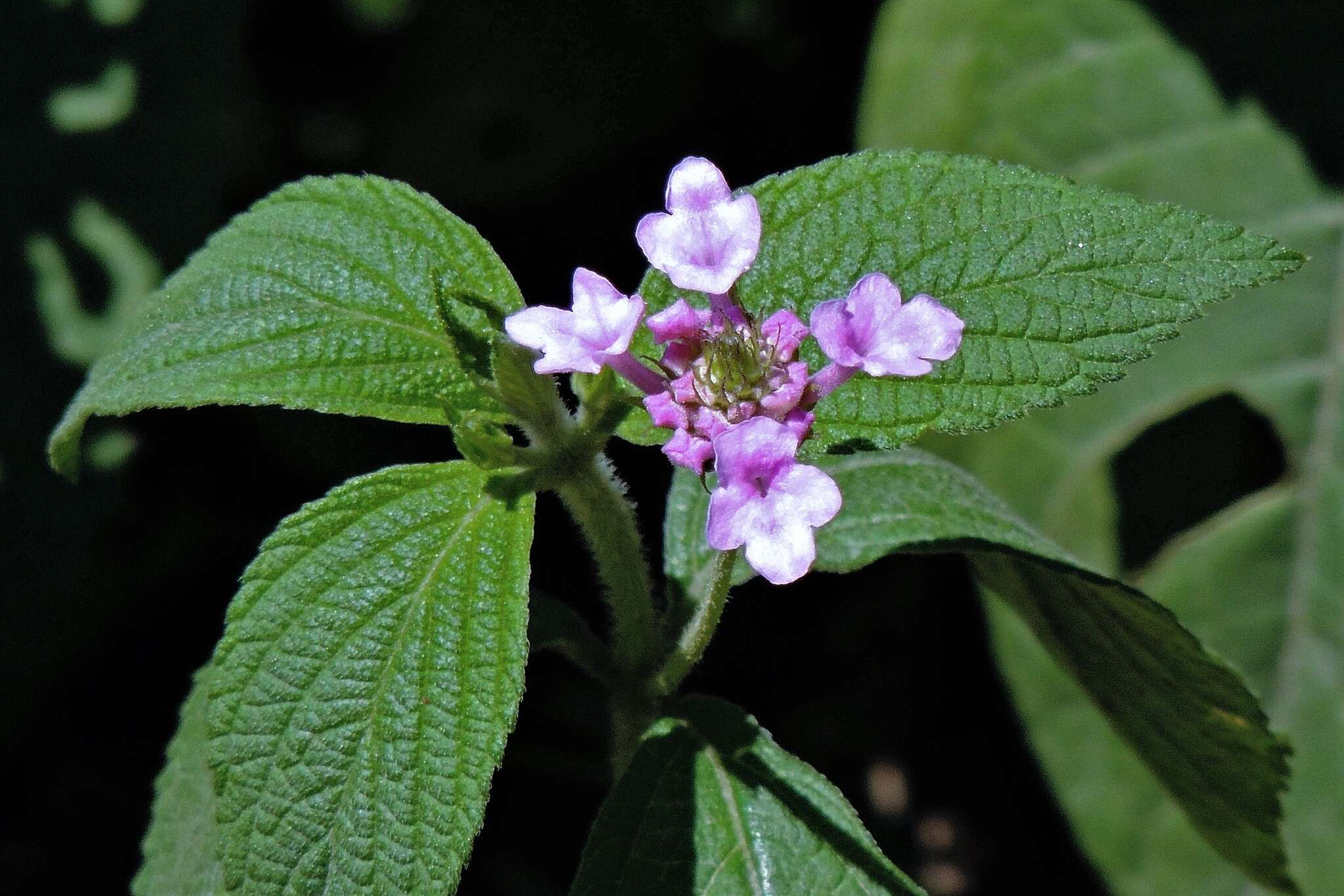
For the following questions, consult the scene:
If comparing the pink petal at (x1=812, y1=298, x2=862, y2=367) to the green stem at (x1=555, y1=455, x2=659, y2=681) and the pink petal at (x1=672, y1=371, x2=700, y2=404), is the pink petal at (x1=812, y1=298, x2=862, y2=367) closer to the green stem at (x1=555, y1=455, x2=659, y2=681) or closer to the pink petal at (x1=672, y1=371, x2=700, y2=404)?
the pink petal at (x1=672, y1=371, x2=700, y2=404)

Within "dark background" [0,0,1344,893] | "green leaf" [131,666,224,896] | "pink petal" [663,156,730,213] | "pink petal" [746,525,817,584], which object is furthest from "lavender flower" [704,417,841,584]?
"dark background" [0,0,1344,893]

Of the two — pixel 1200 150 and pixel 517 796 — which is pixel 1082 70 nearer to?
pixel 1200 150

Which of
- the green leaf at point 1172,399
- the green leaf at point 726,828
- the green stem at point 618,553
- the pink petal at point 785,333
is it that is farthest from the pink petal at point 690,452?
the green leaf at point 1172,399

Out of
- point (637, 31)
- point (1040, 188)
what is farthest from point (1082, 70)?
point (1040, 188)

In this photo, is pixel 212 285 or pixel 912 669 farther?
pixel 912 669

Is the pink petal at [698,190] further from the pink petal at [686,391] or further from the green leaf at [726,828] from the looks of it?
the green leaf at [726,828]

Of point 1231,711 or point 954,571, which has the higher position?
point 1231,711
